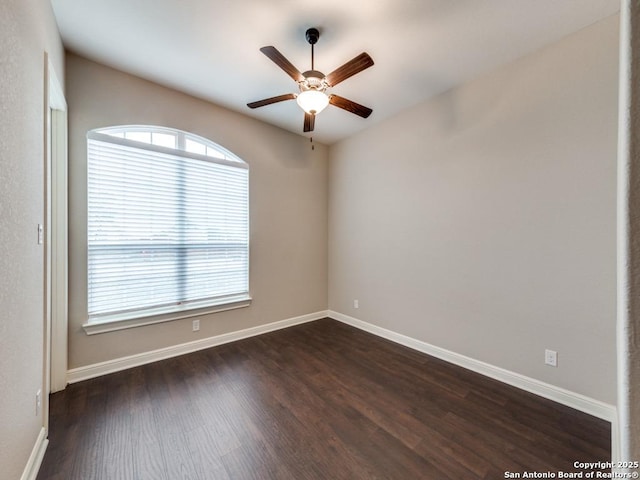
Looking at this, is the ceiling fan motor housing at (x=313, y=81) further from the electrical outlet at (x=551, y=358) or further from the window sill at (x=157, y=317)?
the electrical outlet at (x=551, y=358)

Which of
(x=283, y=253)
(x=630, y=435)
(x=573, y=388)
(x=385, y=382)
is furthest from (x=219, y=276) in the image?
(x=573, y=388)

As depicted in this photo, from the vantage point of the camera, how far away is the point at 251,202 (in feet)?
11.3

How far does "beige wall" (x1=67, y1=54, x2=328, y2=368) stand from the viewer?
92.3 inches

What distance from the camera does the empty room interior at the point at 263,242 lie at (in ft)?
5.09

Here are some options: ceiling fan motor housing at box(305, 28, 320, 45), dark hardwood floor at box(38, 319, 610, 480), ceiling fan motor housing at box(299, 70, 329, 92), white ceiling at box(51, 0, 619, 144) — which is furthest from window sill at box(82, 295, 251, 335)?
ceiling fan motor housing at box(305, 28, 320, 45)

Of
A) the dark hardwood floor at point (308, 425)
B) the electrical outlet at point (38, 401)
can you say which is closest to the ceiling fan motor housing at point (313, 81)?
the dark hardwood floor at point (308, 425)

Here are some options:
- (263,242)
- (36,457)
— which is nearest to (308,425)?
(36,457)

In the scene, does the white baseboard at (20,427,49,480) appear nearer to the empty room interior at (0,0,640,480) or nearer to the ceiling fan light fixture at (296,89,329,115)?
the empty room interior at (0,0,640,480)

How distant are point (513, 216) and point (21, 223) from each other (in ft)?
11.1

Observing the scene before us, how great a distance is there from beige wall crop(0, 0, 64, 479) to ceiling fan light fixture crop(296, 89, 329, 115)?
4.98 ft

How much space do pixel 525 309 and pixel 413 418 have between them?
1.36 meters

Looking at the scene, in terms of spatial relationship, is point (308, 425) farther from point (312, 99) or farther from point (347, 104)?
point (347, 104)

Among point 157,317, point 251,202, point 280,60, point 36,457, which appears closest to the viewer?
point 36,457

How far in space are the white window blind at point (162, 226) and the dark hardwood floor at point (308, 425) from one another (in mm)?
770
